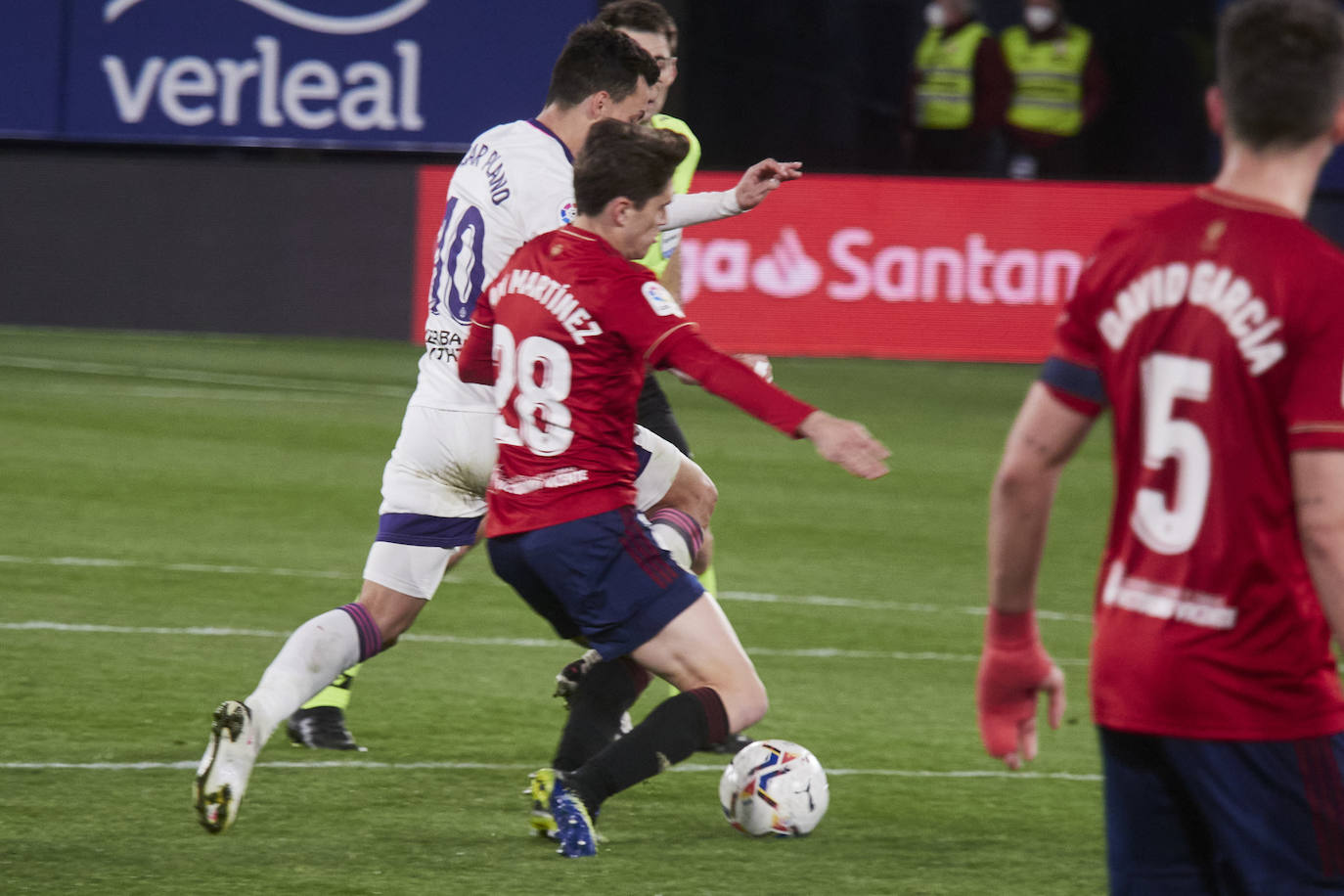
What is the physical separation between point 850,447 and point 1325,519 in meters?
1.51

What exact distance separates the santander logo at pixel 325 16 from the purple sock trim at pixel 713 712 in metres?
15.1

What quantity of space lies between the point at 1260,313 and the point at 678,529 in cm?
301

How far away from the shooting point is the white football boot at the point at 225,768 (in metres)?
4.58

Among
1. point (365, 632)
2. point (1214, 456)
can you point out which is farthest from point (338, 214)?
point (1214, 456)

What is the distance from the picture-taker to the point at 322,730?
19.8 feet

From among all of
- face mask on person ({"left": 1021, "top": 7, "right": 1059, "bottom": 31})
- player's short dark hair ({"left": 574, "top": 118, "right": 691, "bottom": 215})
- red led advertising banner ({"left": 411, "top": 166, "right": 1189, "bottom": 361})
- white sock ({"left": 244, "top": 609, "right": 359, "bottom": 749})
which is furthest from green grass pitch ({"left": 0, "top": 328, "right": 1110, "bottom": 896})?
face mask on person ({"left": 1021, "top": 7, "right": 1059, "bottom": 31})

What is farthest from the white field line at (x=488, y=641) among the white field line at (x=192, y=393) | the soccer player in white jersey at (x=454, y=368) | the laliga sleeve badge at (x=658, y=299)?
the white field line at (x=192, y=393)

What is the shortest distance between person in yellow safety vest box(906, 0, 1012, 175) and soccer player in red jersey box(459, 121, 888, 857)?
51.3 ft

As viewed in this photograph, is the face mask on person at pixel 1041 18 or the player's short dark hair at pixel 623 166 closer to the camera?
the player's short dark hair at pixel 623 166

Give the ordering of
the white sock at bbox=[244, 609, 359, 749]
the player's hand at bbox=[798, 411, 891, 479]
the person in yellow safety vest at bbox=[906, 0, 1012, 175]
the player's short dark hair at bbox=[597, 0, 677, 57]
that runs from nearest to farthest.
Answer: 1. the player's hand at bbox=[798, 411, 891, 479]
2. the white sock at bbox=[244, 609, 359, 749]
3. the player's short dark hair at bbox=[597, 0, 677, 57]
4. the person in yellow safety vest at bbox=[906, 0, 1012, 175]

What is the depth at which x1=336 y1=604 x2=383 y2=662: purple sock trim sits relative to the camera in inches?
206

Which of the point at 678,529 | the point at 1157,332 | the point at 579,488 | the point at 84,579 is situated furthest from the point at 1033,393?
the point at 84,579

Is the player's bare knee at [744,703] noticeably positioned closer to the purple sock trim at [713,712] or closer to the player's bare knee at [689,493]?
the purple sock trim at [713,712]

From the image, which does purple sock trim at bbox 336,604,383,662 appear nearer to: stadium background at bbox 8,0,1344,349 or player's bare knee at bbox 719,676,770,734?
player's bare knee at bbox 719,676,770,734
